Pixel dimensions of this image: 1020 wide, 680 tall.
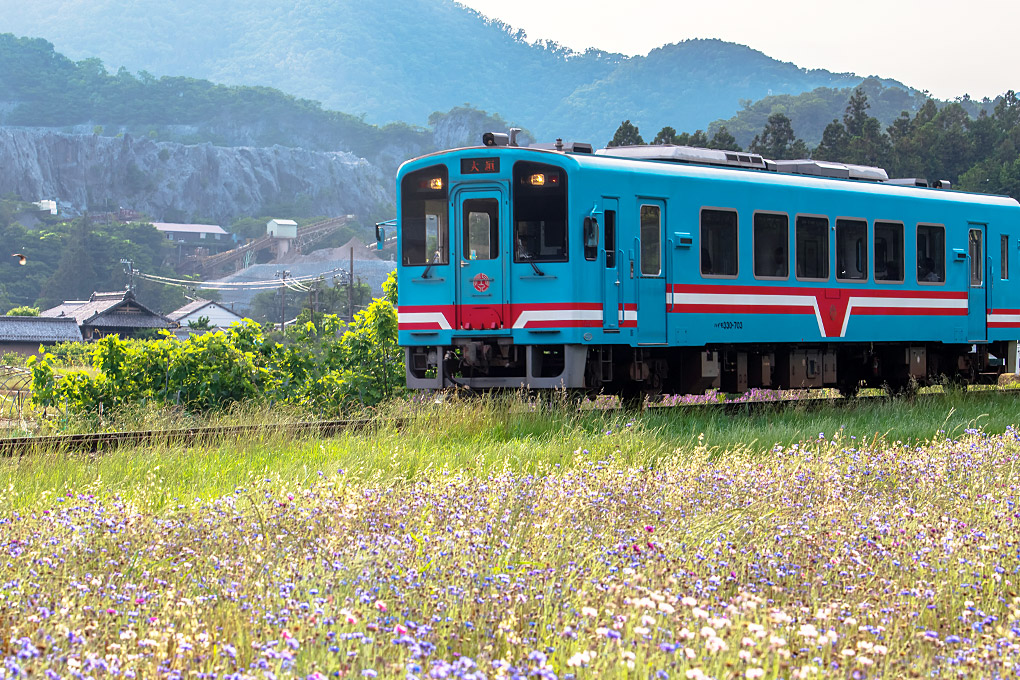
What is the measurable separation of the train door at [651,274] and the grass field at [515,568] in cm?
480

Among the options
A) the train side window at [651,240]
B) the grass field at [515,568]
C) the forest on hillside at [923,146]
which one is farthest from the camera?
the forest on hillside at [923,146]

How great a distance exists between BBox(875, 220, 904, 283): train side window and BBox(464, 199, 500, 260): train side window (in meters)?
5.81

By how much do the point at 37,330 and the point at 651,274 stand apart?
63.1 meters

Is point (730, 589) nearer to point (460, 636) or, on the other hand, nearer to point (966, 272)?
point (460, 636)

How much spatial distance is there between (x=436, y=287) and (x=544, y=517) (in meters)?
7.66

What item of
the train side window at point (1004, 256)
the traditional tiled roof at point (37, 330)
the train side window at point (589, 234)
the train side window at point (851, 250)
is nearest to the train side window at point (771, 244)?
the train side window at point (851, 250)

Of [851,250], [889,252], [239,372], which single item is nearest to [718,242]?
[851,250]

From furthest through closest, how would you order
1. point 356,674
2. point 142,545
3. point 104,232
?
point 104,232
point 142,545
point 356,674

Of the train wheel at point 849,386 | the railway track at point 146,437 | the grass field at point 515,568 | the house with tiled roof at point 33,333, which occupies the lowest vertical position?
the house with tiled roof at point 33,333

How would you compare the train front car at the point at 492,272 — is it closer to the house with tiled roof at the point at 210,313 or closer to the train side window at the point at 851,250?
the train side window at the point at 851,250

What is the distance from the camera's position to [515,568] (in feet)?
16.8

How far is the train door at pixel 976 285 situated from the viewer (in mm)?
17578

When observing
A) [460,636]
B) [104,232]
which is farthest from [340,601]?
[104,232]

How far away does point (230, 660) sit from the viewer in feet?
12.4
